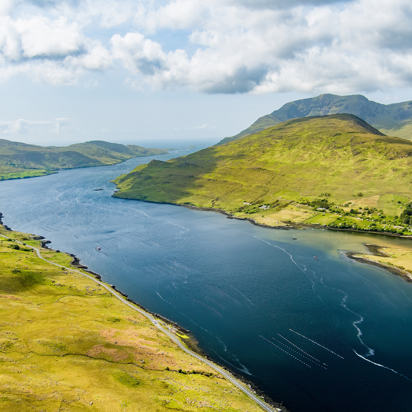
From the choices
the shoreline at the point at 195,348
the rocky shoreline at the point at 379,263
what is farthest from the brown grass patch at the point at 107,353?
the rocky shoreline at the point at 379,263

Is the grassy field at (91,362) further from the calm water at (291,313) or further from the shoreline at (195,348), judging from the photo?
the calm water at (291,313)

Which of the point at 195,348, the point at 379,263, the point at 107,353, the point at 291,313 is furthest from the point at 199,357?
the point at 379,263

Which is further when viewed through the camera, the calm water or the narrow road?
the calm water

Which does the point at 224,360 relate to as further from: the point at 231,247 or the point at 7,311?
the point at 231,247

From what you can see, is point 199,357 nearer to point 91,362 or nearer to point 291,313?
point 91,362

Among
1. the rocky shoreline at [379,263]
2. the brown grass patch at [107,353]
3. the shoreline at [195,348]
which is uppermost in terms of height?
the rocky shoreline at [379,263]

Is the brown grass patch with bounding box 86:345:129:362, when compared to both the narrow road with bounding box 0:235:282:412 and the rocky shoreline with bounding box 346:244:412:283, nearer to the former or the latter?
the narrow road with bounding box 0:235:282:412

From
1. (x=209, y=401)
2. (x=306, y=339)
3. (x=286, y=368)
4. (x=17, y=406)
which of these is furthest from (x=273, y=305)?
(x=17, y=406)

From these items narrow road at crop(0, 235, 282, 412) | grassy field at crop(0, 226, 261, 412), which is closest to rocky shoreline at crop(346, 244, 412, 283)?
narrow road at crop(0, 235, 282, 412)
